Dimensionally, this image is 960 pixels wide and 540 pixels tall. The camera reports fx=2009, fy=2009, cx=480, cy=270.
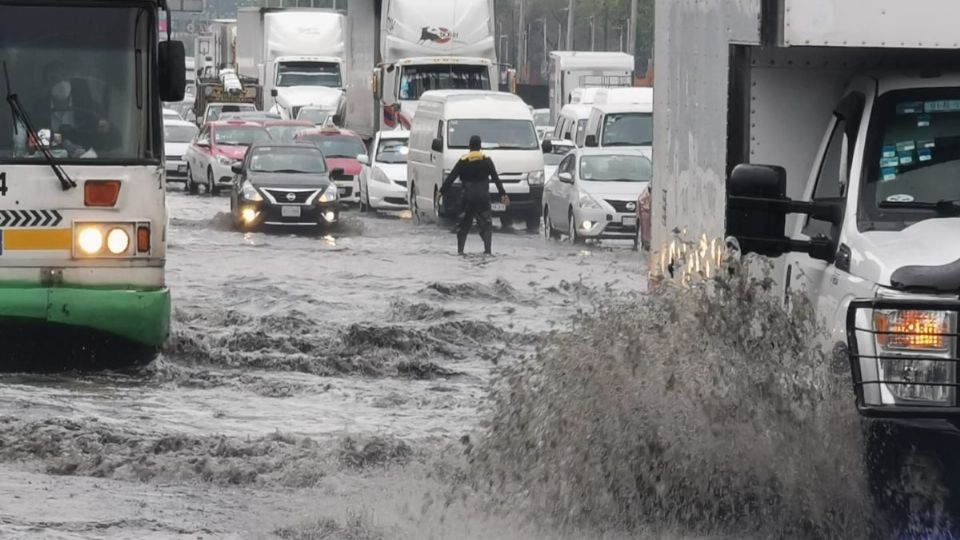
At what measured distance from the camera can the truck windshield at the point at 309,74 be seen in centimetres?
5753

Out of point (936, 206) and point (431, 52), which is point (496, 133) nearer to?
point (431, 52)

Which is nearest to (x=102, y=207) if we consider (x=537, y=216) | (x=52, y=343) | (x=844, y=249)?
(x=52, y=343)

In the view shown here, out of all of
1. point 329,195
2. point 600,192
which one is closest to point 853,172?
point 600,192

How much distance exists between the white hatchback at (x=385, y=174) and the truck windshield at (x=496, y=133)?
8.73 ft

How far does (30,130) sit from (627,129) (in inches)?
909

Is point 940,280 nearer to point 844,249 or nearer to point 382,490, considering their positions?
point 844,249

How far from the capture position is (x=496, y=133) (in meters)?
34.5

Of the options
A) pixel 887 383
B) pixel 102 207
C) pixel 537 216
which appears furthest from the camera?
pixel 537 216

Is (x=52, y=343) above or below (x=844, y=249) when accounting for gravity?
below

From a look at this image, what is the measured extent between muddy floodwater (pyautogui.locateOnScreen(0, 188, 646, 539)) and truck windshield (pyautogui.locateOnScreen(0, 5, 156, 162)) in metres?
1.66

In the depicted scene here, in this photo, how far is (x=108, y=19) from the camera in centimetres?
1248

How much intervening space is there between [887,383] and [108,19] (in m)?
6.98

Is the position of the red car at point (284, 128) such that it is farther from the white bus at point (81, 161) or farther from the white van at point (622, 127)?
the white bus at point (81, 161)

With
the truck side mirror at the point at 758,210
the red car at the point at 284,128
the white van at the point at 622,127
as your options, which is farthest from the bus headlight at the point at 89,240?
the red car at the point at 284,128
